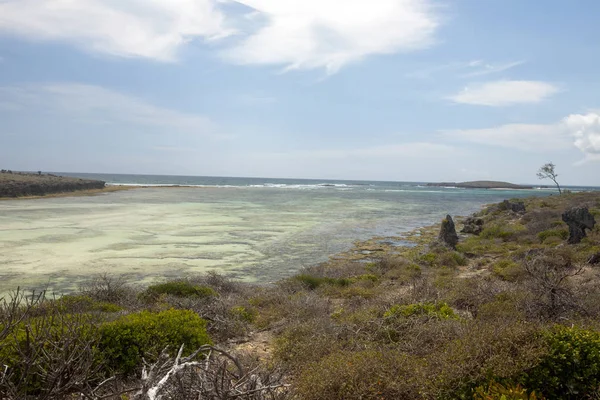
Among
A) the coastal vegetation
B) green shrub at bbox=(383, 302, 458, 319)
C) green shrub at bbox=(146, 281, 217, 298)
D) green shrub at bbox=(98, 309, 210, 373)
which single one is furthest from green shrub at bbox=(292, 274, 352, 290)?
green shrub at bbox=(98, 309, 210, 373)

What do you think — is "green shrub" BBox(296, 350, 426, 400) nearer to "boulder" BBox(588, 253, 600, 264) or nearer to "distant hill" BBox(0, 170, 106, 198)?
"boulder" BBox(588, 253, 600, 264)

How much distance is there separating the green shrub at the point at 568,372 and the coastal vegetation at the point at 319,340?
0.02 metres

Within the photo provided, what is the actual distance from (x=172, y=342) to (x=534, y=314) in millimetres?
6680

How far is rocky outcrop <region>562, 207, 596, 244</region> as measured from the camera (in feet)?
54.9

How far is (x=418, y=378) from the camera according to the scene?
492cm

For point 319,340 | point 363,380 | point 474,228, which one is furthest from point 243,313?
point 474,228

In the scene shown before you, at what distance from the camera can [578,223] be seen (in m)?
17.0

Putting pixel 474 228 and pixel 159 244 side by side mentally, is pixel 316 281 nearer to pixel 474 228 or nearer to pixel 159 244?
pixel 159 244

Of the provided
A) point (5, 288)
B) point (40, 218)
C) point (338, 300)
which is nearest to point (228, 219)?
point (40, 218)

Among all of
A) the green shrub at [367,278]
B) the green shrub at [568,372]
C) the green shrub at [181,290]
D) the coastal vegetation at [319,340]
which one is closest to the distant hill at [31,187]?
the coastal vegetation at [319,340]

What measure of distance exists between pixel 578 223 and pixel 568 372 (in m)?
15.0

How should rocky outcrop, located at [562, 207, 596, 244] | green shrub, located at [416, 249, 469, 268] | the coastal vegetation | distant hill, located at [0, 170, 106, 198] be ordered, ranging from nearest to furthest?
the coastal vegetation
green shrub, located at [416, 249, 469, 268]
rocky outcrop, located at [562, 207, 596, 244]
distant hill, located at [0, 170, 106, 198]

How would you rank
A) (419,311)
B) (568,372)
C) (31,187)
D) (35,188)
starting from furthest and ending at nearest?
(35,188) → (31,187) → (419,311) → (568,372)

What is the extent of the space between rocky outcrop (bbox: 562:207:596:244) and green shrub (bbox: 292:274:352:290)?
10.7m
